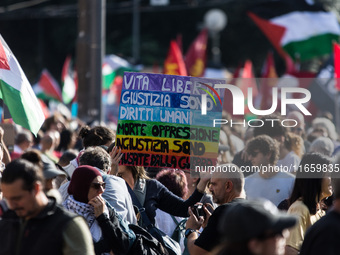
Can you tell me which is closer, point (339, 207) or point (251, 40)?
point (339, 207)

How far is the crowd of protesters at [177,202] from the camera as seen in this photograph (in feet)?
11.8

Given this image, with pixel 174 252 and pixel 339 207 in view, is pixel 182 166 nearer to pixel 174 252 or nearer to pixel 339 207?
pixel 174 252

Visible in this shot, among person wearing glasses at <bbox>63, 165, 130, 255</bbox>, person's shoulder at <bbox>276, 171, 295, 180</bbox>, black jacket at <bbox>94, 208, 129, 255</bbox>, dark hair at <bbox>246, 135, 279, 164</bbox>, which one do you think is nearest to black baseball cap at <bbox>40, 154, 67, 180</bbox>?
person wearing glasses at <bbox>63, 165, 130, 255</bbox>

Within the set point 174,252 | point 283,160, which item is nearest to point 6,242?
point 174,252

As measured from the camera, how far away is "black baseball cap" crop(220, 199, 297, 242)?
3.20 m

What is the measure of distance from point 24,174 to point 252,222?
4.28ft

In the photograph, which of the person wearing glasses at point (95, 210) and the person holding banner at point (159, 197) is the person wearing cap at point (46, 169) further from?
the person holding banner at point (159, 197)

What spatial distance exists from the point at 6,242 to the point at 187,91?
315 centimetres

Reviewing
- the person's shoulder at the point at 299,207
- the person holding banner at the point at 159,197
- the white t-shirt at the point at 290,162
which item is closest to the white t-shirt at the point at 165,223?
the person holding banner at the point at 159,197

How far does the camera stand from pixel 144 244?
527 cm

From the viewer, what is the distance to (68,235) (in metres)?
3.86

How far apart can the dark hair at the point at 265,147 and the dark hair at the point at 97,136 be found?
125cm

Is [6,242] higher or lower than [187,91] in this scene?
lower

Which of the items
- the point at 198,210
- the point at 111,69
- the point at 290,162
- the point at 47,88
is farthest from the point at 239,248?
the point at 111,69
